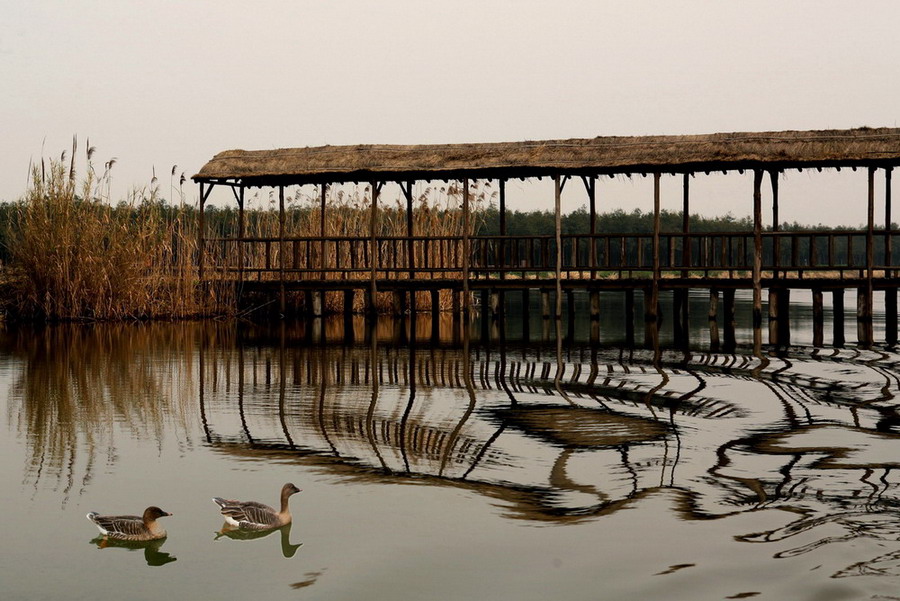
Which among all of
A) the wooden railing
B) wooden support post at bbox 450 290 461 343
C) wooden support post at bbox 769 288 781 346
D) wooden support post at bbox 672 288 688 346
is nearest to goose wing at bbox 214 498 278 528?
wooden support post at bbox 672 288 688 346

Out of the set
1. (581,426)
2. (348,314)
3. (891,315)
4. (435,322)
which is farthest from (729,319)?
(581,426)

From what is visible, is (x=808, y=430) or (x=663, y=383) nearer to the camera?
(x=808, y=430)

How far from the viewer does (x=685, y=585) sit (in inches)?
235

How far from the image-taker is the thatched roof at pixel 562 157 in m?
23.8

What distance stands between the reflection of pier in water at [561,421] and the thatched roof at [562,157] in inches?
258

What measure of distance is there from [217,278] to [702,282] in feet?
37.0

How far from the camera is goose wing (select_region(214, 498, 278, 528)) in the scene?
22.9 ft

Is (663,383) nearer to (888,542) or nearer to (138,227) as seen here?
(888,542)

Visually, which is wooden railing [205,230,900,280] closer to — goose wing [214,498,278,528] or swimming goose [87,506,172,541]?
goose wing [214,498,278,528]

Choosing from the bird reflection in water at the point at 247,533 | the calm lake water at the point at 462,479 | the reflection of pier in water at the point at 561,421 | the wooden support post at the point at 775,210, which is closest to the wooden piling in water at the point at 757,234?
the wooden support post at the point at 775,210

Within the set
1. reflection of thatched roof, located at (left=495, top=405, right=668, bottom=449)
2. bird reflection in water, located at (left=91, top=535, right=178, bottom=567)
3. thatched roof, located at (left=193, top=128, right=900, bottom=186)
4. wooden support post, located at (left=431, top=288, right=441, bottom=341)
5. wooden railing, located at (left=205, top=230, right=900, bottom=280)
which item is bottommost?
bird reflection in water, located at (left=91, top=535, right=178, bottom=567)

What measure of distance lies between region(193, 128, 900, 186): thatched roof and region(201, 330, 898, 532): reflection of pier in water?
6.55 meters

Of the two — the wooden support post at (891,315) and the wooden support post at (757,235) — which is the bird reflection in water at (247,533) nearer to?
the wooden support post at (757,235)

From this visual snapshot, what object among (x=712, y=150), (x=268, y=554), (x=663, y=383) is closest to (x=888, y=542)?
(x=268, y=554)
